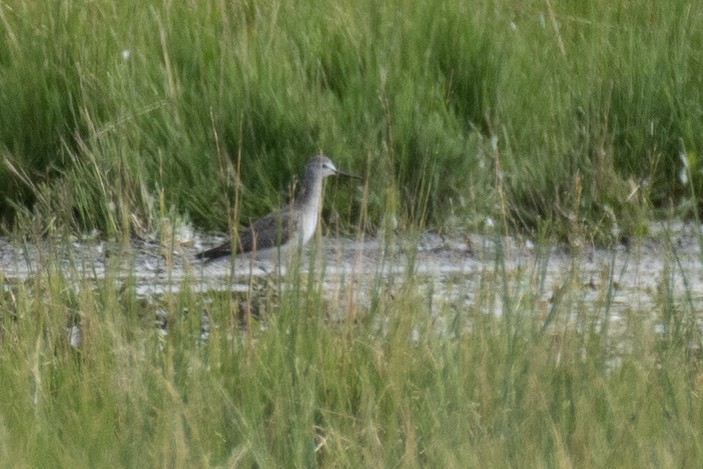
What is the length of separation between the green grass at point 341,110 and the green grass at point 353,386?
2.30 m

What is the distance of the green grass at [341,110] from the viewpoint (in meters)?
6.68

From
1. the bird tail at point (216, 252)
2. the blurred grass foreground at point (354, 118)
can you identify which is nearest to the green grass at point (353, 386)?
the blurred grass foreground at point (354, 118)

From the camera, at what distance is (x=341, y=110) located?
6.89 metres

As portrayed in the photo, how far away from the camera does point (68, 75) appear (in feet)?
22.4

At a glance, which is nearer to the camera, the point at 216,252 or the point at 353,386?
the point at 353,386

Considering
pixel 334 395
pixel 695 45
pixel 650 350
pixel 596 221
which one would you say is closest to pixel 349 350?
pixel 334 395

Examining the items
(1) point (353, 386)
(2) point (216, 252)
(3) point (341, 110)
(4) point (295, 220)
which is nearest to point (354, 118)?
(3) point (341, 110)

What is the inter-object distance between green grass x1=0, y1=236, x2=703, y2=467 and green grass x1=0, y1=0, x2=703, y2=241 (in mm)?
2297

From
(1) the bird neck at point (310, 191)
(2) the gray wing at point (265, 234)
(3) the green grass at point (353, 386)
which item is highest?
(3) the green grass at point (353, 386)

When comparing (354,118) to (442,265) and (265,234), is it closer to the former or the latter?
(265,234)

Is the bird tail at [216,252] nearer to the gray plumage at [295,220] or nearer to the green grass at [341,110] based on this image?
the gray plumage at [295,220]

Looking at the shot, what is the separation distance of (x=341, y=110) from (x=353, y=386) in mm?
3138

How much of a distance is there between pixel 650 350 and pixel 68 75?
3.77m

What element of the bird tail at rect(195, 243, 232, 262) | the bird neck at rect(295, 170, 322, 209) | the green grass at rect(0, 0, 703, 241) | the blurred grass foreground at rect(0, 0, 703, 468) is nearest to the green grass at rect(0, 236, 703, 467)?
the blurred grass foreground at rect(0, 0, 703, 468)
